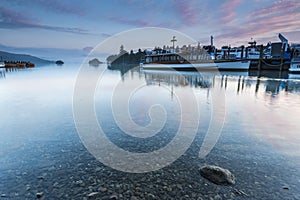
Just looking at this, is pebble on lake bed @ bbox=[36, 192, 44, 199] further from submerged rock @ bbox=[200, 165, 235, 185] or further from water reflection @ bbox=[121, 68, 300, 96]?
water reflection @ bbox=[121, 68, 300, 96]

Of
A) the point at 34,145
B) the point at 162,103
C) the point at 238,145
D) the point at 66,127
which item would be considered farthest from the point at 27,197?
the point at 162,103

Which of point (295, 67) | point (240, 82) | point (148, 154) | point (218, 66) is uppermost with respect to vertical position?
point (218, 66)

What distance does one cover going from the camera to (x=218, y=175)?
12.3 ft

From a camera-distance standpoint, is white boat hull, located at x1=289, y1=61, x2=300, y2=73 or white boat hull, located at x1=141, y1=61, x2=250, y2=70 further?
white boat hull, located at x1=141, y1=61, x2=250, y2=70

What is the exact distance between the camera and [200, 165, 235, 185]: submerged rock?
3619 mm

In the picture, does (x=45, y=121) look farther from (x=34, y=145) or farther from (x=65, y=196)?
(x=65, y=196)

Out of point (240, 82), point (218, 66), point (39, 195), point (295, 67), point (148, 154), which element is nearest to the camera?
point (39, 195)

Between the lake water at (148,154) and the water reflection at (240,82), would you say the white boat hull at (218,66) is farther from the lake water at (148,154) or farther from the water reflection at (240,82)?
the lake water at (148,154)

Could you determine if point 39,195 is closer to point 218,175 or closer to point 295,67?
point 218,175

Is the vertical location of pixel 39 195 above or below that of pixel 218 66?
below

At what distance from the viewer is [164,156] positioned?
4727mm

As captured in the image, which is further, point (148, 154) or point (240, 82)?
point (240, 82)

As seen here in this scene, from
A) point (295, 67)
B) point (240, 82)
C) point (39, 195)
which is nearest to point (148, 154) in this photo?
point (39, 195)

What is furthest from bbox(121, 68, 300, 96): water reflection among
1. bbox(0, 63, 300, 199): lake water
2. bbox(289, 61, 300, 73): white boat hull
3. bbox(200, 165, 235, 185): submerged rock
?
bbox(289, 61, 300, 73): white boat hull
